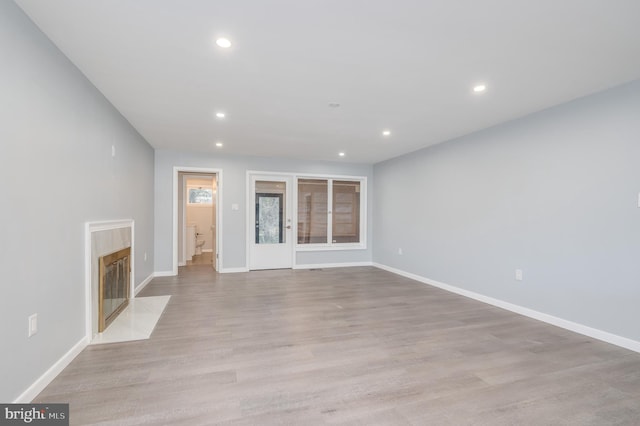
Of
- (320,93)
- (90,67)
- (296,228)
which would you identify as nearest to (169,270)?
(296,228)

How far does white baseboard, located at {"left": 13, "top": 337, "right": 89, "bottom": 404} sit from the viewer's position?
1.84 metres

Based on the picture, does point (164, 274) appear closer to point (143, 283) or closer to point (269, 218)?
point (143, 283)

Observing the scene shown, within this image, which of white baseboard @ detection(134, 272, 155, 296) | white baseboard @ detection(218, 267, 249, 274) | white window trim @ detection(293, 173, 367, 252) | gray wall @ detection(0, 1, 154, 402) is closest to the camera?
gray wall @ detection(0, 1, 154, 402)

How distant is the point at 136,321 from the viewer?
10.9ft

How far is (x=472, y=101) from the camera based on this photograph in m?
3.20

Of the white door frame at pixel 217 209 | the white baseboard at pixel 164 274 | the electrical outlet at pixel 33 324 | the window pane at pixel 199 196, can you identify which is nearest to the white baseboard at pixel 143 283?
the white baseboard at pixel 164 274

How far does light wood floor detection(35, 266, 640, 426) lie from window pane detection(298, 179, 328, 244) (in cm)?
299

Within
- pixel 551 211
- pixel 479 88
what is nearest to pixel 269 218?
pixel 479 88

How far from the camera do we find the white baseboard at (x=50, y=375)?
1843 millimetres

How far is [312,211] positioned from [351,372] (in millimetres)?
4669

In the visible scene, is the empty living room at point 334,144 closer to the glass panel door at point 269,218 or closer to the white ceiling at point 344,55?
the white ceiling at point 344,55

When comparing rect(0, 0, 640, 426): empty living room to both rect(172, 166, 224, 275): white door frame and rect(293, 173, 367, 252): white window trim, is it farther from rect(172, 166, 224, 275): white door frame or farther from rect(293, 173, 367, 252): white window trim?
rect(293, 173, 367, 252): white window trim

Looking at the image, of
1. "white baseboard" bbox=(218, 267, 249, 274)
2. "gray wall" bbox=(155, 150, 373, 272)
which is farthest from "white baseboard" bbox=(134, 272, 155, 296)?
"white baseboard" bbox=(218, 267, 249, 274)

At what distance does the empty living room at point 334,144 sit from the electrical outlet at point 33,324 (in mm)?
13
